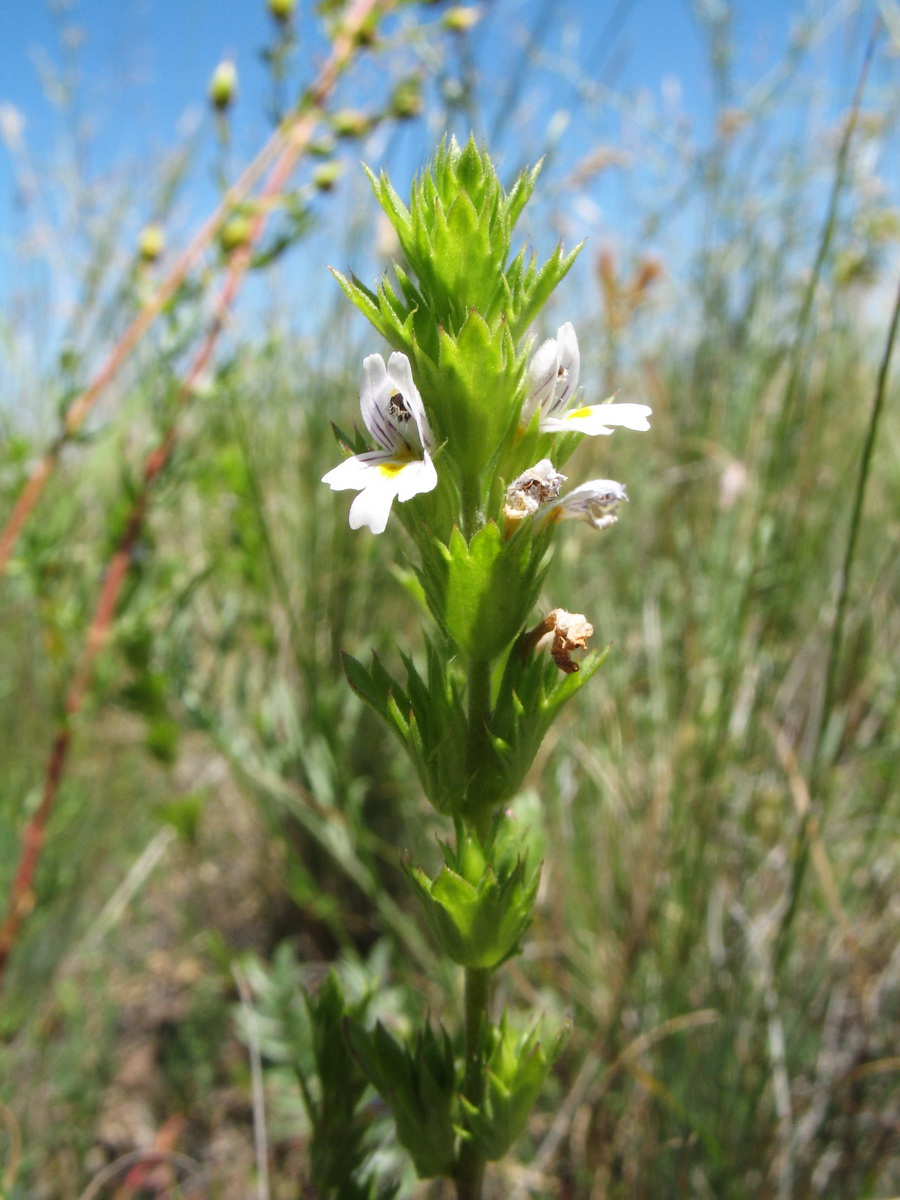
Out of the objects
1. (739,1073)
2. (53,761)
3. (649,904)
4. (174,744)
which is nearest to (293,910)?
(174,744)

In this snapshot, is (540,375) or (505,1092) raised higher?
(540,375)

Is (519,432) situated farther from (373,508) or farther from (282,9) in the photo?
(282,9)

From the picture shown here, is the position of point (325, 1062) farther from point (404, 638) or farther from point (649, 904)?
point (404, 638)

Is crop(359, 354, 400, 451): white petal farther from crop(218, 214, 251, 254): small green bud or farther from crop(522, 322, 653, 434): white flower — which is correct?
crop(218, 214, 251, 254): small green bud

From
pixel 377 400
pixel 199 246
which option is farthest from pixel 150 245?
pixel 377 400

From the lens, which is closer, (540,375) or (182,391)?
(540,375)

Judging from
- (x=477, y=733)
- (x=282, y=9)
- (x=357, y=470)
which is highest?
(x=282, y=9)

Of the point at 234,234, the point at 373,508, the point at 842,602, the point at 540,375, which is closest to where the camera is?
the point at 373,508
